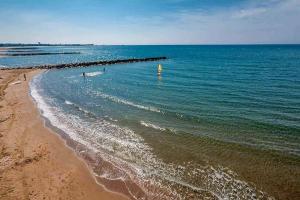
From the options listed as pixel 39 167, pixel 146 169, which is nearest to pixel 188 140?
pixel 146 169

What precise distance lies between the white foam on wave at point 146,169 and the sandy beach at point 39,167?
1.37 meters

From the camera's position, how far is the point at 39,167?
48.0 feet

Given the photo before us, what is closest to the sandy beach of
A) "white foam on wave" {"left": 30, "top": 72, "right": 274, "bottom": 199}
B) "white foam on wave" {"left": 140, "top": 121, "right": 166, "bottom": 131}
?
"white foam on wave" {"left": 30, "top": 72, "right": 274, "bottom": 199}

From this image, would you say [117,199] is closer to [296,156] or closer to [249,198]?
[249,198]

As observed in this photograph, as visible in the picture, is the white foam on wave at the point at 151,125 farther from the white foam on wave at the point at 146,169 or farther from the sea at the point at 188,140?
the white foam on wave at the point at 146,169

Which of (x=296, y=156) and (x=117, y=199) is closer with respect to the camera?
(x=117, y=199)

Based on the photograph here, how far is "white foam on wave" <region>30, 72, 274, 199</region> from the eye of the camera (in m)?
12.3

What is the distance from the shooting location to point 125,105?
2794 centimetres

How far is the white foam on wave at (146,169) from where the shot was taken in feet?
40.4

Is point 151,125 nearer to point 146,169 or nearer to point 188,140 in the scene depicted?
point 188,140

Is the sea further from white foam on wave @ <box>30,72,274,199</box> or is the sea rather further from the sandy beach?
the sandy beach

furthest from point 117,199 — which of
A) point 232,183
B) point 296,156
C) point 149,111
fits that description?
point 149,111

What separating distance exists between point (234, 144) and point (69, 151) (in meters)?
10.6

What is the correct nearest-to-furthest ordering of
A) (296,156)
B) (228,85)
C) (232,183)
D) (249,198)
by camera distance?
1. (249,198)
2. (232,183)
3. (296,156)
4. (228,85)
